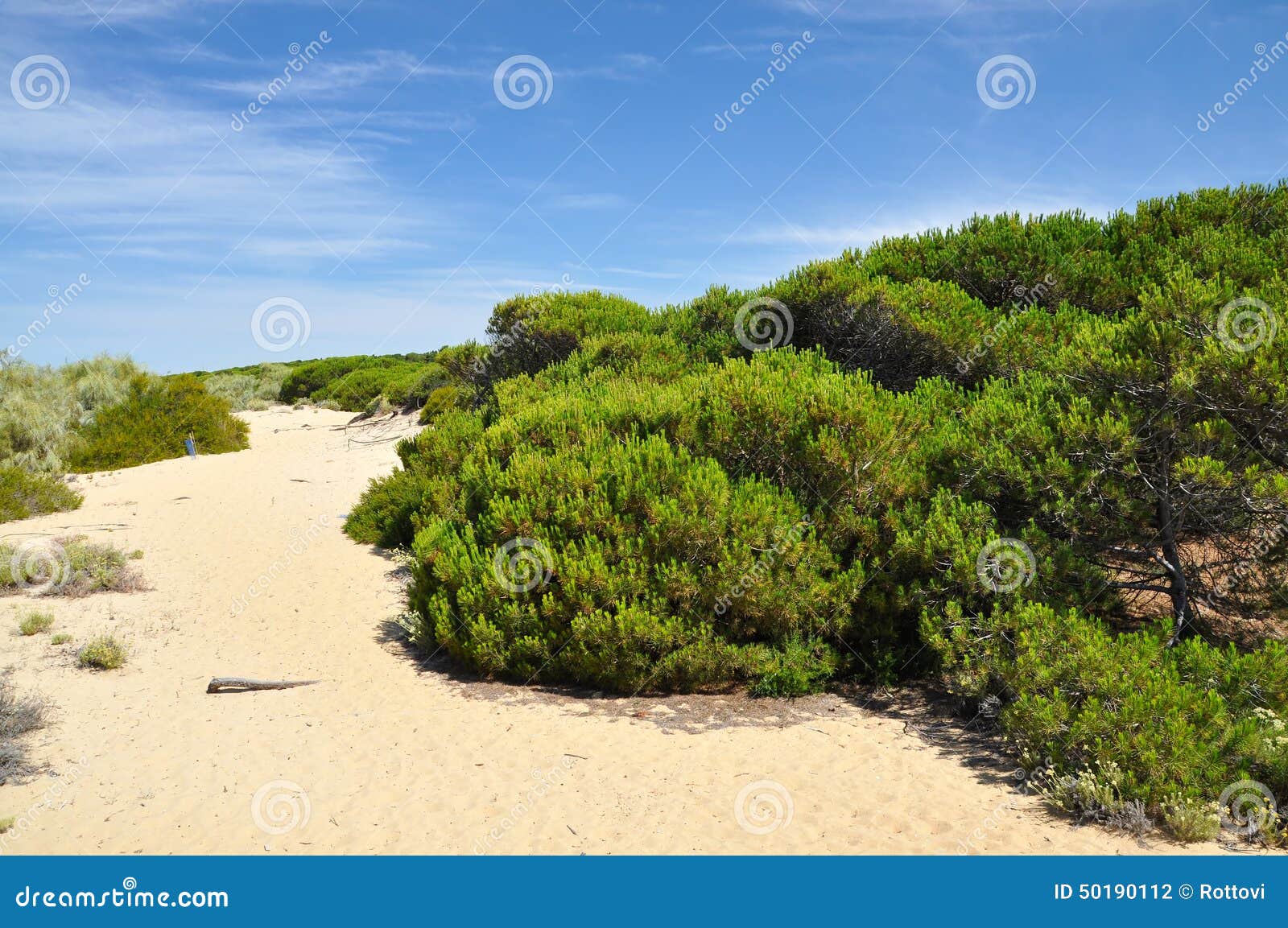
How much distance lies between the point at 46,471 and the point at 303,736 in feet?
63.9

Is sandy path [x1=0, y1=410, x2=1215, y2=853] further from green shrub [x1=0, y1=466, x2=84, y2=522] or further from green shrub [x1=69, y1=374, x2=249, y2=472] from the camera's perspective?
green shrub [x1=69, y1=374, x2=249, y2=472]

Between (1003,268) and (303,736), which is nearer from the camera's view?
(303,736)

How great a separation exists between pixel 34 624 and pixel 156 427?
18.5 meters

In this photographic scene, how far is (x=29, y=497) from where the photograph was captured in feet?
55.4

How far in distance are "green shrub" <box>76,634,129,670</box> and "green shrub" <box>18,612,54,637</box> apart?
3.60ft

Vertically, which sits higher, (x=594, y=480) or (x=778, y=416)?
(x=778, y=416)

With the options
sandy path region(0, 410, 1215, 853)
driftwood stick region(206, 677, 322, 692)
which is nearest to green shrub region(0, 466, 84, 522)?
sandy path region(0, 410, 1215, 853)

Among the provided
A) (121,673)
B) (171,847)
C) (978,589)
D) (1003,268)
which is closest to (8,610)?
(121,673)

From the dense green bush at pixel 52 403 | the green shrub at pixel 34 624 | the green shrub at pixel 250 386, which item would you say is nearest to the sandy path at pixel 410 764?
the green shrub at pixel 34 624

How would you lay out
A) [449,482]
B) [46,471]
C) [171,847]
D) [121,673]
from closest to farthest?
1. [171,847]
2. [121,673]
3. [449,482]
4. [46,471]

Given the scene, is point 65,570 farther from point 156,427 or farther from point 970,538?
point 156,427

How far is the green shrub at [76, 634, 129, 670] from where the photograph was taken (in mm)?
9086

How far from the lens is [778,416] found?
371 inches

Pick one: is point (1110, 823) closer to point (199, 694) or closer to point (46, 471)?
point (199, 694)
